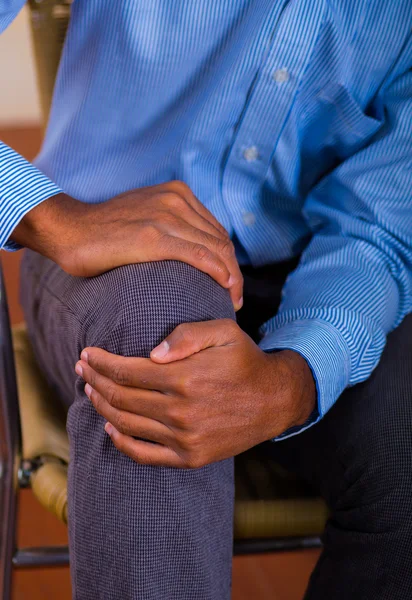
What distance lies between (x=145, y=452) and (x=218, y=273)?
17 cm

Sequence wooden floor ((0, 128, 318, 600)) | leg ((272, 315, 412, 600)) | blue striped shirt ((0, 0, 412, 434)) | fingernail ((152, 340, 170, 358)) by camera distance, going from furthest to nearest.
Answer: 1. wooden floor ((0, 128, 318, 600))
2. blue striped shirt ((0, 0, 412, 434))
3. leg ((272, 315, 412, 600))
4. fingernail ((152, 340, 170, 358))

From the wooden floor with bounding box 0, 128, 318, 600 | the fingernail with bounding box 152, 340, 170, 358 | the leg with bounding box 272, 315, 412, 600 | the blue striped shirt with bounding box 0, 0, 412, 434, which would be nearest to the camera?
the fingernail with bounding box 152, 340, 170, 358

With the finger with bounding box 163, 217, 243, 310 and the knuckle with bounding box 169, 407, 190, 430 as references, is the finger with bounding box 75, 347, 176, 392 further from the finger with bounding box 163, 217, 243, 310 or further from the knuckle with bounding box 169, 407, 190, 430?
the finger with bounding box 163, 217, 243, 310

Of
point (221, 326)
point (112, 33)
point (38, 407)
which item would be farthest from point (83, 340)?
point (112, 33)

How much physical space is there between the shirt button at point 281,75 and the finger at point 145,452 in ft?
1.44

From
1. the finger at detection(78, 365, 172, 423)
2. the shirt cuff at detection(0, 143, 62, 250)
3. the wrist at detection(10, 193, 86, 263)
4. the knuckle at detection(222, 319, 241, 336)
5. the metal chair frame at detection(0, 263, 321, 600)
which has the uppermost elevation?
the shirt cuff at detection(0, 143, 62, 250)

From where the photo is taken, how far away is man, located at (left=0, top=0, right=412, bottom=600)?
0.53 metres

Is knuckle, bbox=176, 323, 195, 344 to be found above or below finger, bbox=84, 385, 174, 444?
above

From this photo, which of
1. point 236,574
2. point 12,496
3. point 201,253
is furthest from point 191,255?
point 236,574

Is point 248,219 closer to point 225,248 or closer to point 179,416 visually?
point 225,248

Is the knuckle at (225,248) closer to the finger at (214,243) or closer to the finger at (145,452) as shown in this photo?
the finger at (214,243)

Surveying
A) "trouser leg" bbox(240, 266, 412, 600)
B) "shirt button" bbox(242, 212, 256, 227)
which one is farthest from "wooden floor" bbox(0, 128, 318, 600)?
"shirt button" bbox(242, 212, 256, 227)

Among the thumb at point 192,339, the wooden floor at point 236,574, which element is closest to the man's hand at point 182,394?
the thumb at point 192,339

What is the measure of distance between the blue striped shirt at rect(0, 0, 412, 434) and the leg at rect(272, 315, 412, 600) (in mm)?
35
